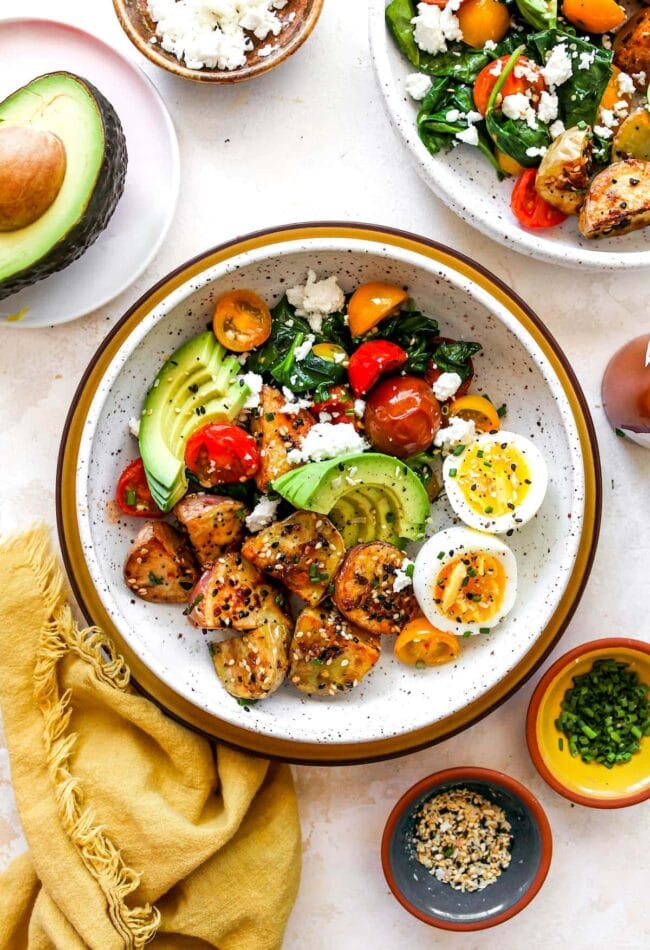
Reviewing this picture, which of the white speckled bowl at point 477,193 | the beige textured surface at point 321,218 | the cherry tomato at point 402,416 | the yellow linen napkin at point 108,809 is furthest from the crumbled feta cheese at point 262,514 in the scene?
the white speckled bowl at point 477,193

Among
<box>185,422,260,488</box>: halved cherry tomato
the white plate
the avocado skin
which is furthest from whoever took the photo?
the white plate

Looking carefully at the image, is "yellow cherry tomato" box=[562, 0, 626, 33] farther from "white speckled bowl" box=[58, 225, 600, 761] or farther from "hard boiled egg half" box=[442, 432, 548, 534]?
"hard boiled egg half" box=[442, 432, 548, 534]

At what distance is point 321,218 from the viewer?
7.42 ft

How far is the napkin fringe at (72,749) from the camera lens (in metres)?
2.12

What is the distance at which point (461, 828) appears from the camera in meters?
2.34

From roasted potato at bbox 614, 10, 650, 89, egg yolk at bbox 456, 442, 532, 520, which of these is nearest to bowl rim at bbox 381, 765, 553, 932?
egg yolk at bbox 456, 442, 532, 520

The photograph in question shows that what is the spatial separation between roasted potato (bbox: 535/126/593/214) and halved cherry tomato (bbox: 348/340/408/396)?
1.67 feet

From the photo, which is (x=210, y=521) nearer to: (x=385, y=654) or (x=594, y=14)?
(x=385, y=654)

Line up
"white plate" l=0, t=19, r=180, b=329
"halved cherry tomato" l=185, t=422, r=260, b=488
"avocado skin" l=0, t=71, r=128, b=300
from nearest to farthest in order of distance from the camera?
"avocado skin" l=0, t=71, r=128, b=300
"halved cherry tomato" l=185, t=422, r=260, b=488
"white plate" l=0, t=19, r=180, b=329

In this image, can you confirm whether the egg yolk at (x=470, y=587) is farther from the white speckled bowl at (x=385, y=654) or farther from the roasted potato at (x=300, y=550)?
the roasted potato at (x=300, y=550)

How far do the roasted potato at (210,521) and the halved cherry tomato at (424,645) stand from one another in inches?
18.5

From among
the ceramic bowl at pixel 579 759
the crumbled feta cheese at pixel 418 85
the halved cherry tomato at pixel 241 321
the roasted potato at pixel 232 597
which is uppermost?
the crumbled feta cheese at pixel 418 85

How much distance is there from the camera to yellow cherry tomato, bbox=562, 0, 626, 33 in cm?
212

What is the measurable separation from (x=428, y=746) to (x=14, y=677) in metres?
0.99
